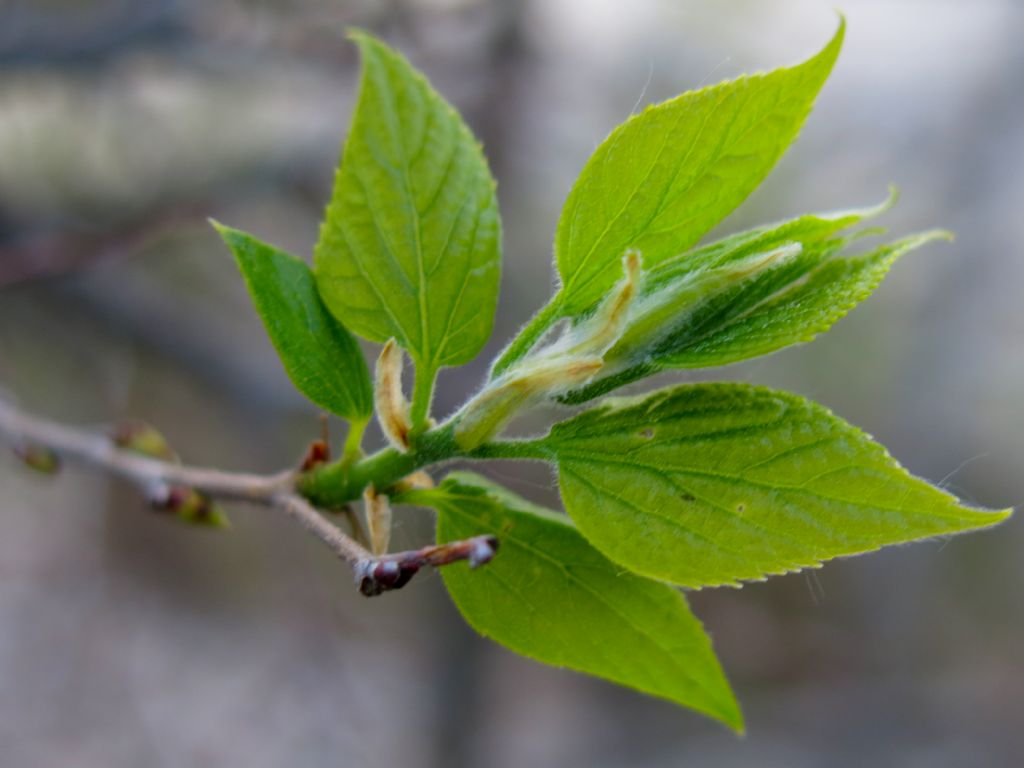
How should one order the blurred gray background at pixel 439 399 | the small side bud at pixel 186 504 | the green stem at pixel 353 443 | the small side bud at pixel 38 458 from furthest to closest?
the blurred gray background at pixel 439 399 → the small side bud at pixel 38 458 → the small side bud at pixel 186 504 → the green stem at pixel 353 443

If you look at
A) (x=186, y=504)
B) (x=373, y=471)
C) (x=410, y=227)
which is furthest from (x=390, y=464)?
(x=186, y=504)

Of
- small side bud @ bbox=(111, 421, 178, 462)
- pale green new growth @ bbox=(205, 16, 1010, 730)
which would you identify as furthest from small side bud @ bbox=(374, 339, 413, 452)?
small side bud @ bbox=(111, 421, 178, 462)

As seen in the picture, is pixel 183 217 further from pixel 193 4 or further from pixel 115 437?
Result: pixel 115 437

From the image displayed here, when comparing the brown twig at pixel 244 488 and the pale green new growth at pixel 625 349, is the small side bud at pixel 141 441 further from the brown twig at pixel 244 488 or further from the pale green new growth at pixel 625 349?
the pale green new growth at pixel 625 349

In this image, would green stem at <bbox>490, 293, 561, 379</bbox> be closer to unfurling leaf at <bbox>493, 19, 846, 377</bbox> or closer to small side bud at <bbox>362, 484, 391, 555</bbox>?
unfurling leaf at <bbox>493, 19, 846, 377</bbox>

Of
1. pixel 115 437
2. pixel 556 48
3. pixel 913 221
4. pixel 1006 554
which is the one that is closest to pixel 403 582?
pixel 115 437

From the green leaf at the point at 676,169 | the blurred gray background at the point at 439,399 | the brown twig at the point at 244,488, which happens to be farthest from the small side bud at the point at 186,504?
the blurred gray background at the point at 439,399
